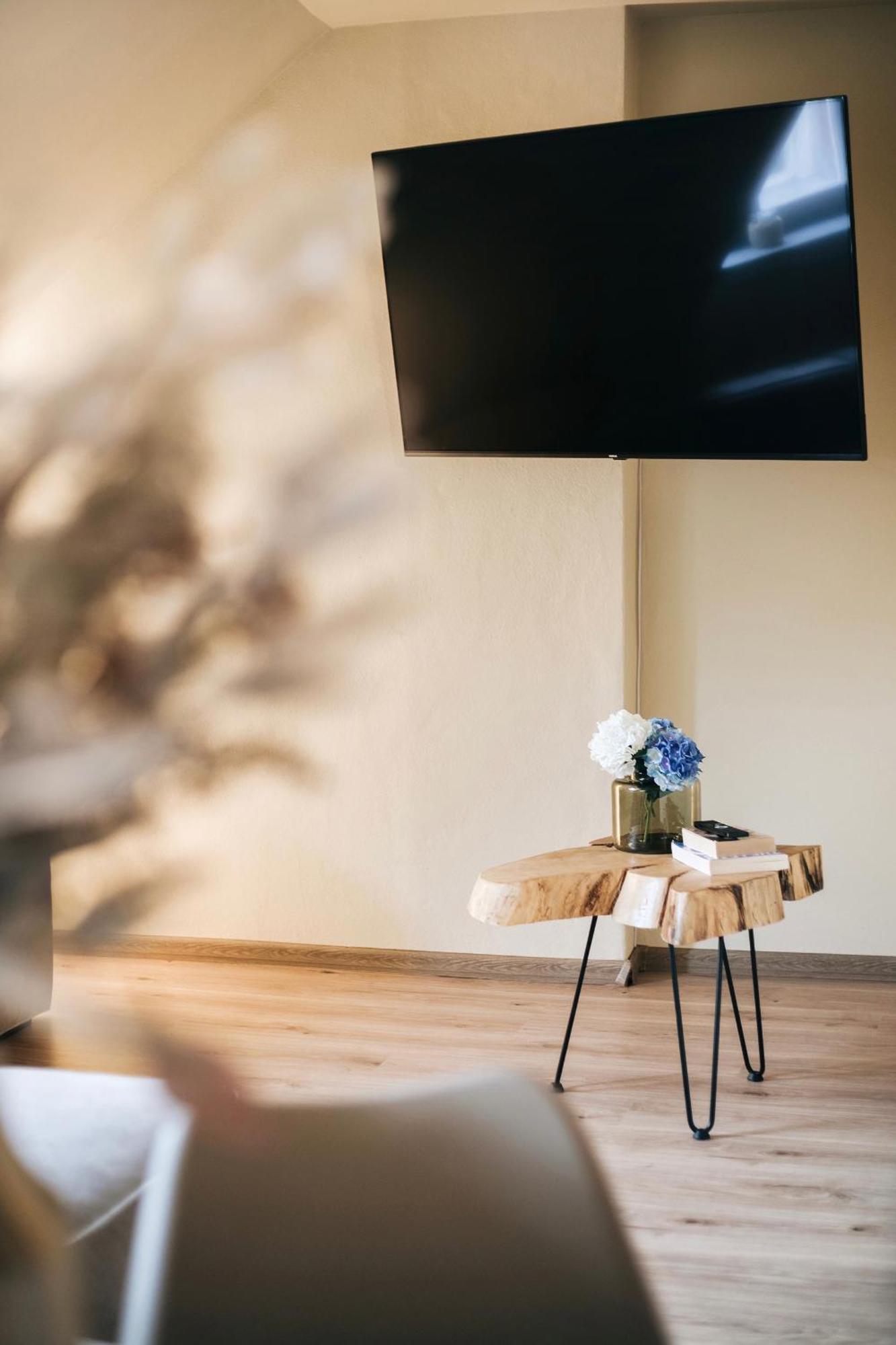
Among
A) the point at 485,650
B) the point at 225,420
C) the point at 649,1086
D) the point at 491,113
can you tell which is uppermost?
the point at 491,113

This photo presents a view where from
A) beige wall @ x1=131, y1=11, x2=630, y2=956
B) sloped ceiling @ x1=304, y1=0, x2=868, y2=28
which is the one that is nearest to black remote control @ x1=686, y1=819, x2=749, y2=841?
beige wall @ x1=131, y1=11, x2=630, y2=956

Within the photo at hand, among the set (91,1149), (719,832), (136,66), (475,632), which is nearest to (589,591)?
(475,632)

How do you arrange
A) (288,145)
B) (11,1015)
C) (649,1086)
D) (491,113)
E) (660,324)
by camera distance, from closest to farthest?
(11,1015), (288,145), (649,1086), (660,324), (491,113)

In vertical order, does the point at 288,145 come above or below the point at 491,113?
below

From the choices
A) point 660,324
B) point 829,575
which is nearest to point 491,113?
point 660,324

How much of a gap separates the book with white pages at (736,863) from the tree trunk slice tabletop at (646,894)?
13 millimetres

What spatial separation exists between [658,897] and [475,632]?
1.25m

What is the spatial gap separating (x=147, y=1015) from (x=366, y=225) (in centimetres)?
25

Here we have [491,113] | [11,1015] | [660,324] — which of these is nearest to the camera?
[11,1015]

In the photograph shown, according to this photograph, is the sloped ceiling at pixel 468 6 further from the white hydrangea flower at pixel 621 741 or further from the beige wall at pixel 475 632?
the white hydrangea flower at pixel 621 741

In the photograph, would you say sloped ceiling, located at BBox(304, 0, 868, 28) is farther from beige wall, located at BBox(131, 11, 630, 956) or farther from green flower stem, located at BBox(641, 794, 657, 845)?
green flower stem, located at BBox(641, 794, 657, 845)

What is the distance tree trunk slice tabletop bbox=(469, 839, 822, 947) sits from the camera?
226 centimetres

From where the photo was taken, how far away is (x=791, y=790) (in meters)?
3.37

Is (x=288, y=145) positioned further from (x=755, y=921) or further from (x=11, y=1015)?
(x=755, y=921)
